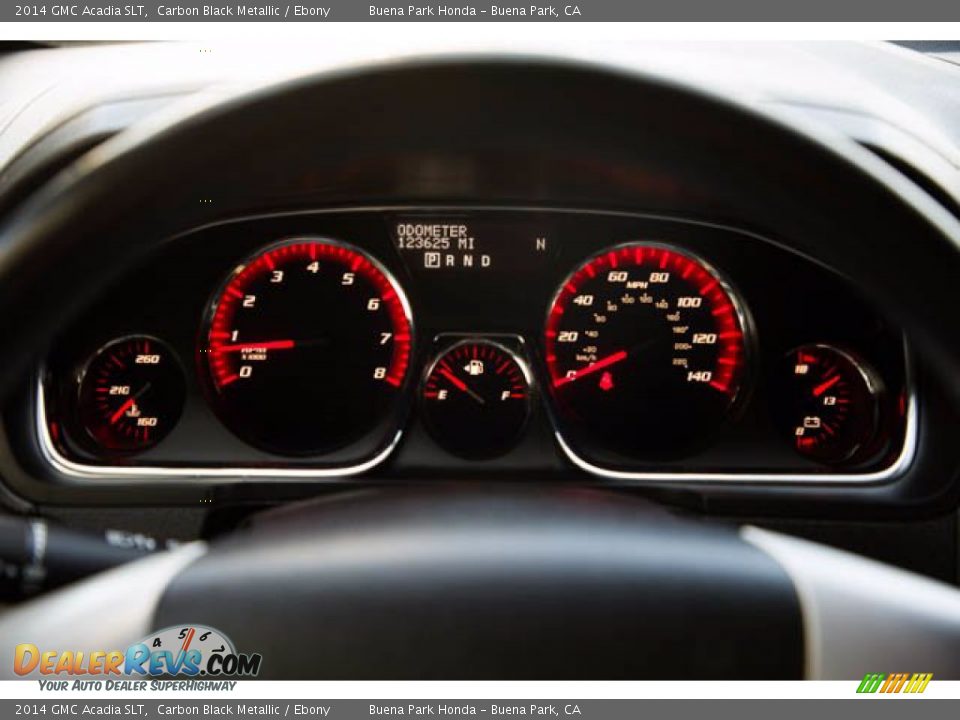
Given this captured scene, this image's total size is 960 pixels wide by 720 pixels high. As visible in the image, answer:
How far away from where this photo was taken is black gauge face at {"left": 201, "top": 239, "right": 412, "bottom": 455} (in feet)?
7.12

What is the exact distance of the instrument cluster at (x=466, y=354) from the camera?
2.12 meters

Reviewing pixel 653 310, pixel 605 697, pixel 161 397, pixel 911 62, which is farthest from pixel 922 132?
pixel 161 397

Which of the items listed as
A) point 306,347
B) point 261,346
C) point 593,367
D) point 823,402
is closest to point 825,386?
point 823,402

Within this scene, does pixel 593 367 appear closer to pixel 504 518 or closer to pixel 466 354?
pixel 466 354

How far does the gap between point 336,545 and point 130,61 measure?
1.20 metres

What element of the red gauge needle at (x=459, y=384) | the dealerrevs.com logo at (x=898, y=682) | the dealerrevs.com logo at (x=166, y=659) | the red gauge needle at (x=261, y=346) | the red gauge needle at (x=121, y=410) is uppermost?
the red gauge needle at (x=261, y=346)

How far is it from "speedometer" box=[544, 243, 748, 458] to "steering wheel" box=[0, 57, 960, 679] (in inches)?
28.4

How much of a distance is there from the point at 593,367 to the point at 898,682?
3.68 feet

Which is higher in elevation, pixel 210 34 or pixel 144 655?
pixel 210 34

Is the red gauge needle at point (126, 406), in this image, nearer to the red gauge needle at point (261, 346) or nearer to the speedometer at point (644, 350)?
the red gauge needle at point (261, 346)

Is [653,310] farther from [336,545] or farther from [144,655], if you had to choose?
[144,655]

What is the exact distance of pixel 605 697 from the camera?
3.60ft

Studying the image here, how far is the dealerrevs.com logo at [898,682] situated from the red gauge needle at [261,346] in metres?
1.45

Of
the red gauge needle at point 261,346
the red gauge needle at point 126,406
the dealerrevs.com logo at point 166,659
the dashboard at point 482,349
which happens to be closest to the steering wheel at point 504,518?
the dealerrevs.com logo at point 166,659
